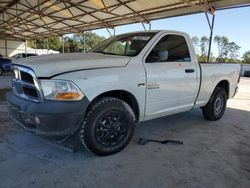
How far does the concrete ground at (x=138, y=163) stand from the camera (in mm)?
2746

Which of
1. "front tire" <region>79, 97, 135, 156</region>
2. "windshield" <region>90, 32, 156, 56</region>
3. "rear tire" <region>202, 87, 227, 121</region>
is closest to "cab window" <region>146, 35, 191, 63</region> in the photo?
"windshield" <region>90, 32, 156, 56</region>

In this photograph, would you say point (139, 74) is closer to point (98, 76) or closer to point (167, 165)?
point (98, 76)

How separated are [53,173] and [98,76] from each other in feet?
4.31

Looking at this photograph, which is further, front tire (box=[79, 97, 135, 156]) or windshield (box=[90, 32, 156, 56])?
windshield (box=[90, 32, 156, 56])

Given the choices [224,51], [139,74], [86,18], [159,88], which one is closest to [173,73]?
[159,88]

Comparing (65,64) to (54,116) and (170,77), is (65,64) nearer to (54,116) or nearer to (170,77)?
(54,116)

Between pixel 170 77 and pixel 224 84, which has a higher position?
pixel 170 77

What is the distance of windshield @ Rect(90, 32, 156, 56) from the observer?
3912 mm

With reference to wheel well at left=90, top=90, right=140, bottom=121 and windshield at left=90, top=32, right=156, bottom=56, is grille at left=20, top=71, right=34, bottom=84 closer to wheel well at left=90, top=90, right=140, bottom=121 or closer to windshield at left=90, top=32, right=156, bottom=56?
wheel well at left=90, top=90, right=140, bottom=121

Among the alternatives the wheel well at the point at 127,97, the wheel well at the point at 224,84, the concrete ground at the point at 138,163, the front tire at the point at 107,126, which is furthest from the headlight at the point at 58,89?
the wheel well at the point at 224,84

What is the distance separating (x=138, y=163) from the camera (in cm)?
321

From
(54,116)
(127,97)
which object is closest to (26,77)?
(54,116)

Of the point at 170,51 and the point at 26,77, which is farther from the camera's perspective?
the point at 170,51

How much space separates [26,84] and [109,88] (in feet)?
3.62
